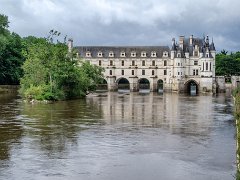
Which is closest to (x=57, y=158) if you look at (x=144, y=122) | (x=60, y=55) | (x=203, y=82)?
(x=144, y=122)

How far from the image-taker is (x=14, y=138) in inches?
1129

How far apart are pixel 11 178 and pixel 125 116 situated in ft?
85.5

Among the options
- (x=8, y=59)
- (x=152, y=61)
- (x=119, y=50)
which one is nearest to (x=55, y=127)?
(x=8, y=59)

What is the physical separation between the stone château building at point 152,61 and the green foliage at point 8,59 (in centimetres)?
2629

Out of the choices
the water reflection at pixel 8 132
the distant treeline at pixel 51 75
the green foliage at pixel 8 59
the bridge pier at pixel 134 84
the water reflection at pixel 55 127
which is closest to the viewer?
the water reflection at pixel 8 132

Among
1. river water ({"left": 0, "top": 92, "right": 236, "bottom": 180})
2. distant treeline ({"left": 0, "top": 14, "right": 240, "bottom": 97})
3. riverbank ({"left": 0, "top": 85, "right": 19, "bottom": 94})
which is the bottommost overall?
river water ({"left": 0, "top": 92, "right": 236, "bottom": 180})

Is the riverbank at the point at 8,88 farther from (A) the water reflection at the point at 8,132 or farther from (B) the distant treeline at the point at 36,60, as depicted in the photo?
(A) the water reflection at the point at 8,132

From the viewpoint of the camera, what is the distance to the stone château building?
369 ft

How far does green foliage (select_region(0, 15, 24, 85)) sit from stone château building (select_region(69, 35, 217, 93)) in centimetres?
Result: 2629

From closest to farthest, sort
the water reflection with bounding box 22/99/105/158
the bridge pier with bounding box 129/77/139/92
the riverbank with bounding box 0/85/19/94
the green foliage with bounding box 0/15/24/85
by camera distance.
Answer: the water reflection with bounding box 22/99/105/158 < the riverbank with bounding box 0/85/19/94 < the green foliage with bounding box 0/15/24/85 < the bridge pier with bounding box 129/77/139/92

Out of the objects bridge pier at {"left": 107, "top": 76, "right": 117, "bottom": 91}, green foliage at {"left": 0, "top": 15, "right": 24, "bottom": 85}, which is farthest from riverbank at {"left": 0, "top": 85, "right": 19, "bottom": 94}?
bridge pier at {"left": 107, "top": 76, "right": 117, "bottom": 91}

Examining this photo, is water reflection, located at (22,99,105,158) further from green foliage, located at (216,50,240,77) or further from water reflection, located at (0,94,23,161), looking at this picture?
green foliage, located at (216,50,240,77)

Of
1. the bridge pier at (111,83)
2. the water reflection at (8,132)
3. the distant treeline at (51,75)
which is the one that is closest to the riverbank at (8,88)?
the distant treeline at (51,75)

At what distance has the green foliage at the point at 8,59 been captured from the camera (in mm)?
93688
